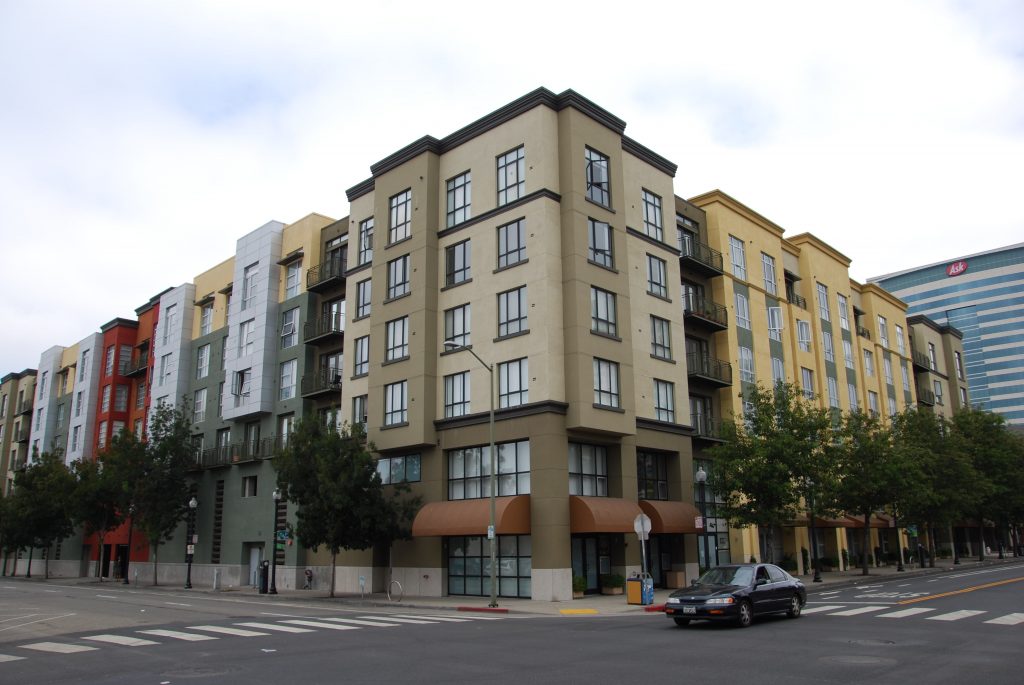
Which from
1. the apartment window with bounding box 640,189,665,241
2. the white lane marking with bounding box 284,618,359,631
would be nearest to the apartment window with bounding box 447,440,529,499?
the white lane marking with bounding box 284,618,359,631

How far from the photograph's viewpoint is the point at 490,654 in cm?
1542

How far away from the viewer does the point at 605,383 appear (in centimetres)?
3488

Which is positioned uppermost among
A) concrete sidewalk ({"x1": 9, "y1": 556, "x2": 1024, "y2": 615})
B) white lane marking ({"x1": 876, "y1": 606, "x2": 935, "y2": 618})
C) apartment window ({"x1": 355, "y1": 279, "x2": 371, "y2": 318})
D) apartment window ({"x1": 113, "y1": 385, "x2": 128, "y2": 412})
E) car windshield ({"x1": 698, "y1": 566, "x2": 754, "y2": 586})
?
apartment window ({"x1": 355, "y1": 279, "x2": 371, "y2": 318})

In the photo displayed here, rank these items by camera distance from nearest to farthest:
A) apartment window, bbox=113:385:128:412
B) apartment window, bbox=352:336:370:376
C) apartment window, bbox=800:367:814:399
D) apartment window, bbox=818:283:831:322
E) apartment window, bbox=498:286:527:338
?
apartment window, bbox=498:286:527:338, apartment window, bbox=352:336:370:376, apartment window, bbox=800:367:814:399, apartment window, bbox=818:283:831:322, apartment window, bbox=113:385:128:412

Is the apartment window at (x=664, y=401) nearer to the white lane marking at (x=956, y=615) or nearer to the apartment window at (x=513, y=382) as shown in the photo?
the apartment window at (x=513, y=382)

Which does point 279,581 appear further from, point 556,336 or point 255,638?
point 255,638

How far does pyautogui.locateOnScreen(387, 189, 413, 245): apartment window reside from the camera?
133 ft

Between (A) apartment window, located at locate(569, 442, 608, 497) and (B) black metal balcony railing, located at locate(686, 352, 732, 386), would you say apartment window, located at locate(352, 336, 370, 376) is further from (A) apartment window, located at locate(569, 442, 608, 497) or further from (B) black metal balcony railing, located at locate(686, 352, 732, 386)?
(B) black metal balcony railing, located at locate(686, 352, 732, 386)

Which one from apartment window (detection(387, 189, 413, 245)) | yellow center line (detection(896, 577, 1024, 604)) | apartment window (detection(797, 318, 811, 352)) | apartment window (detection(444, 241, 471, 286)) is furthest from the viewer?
apartment window (detection(797, 318, 811, 352))

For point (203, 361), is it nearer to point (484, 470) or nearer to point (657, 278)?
point (484, 470)

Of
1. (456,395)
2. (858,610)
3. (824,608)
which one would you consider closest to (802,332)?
(456,395)

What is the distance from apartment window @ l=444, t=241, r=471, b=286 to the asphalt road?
654 inches

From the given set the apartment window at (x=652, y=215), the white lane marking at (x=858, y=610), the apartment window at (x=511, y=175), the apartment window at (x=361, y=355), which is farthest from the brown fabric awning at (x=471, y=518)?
the apartment window at (x=652, y=215)

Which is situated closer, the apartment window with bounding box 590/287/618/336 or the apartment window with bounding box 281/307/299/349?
the apartment window with bounding box 590/287/618/336
